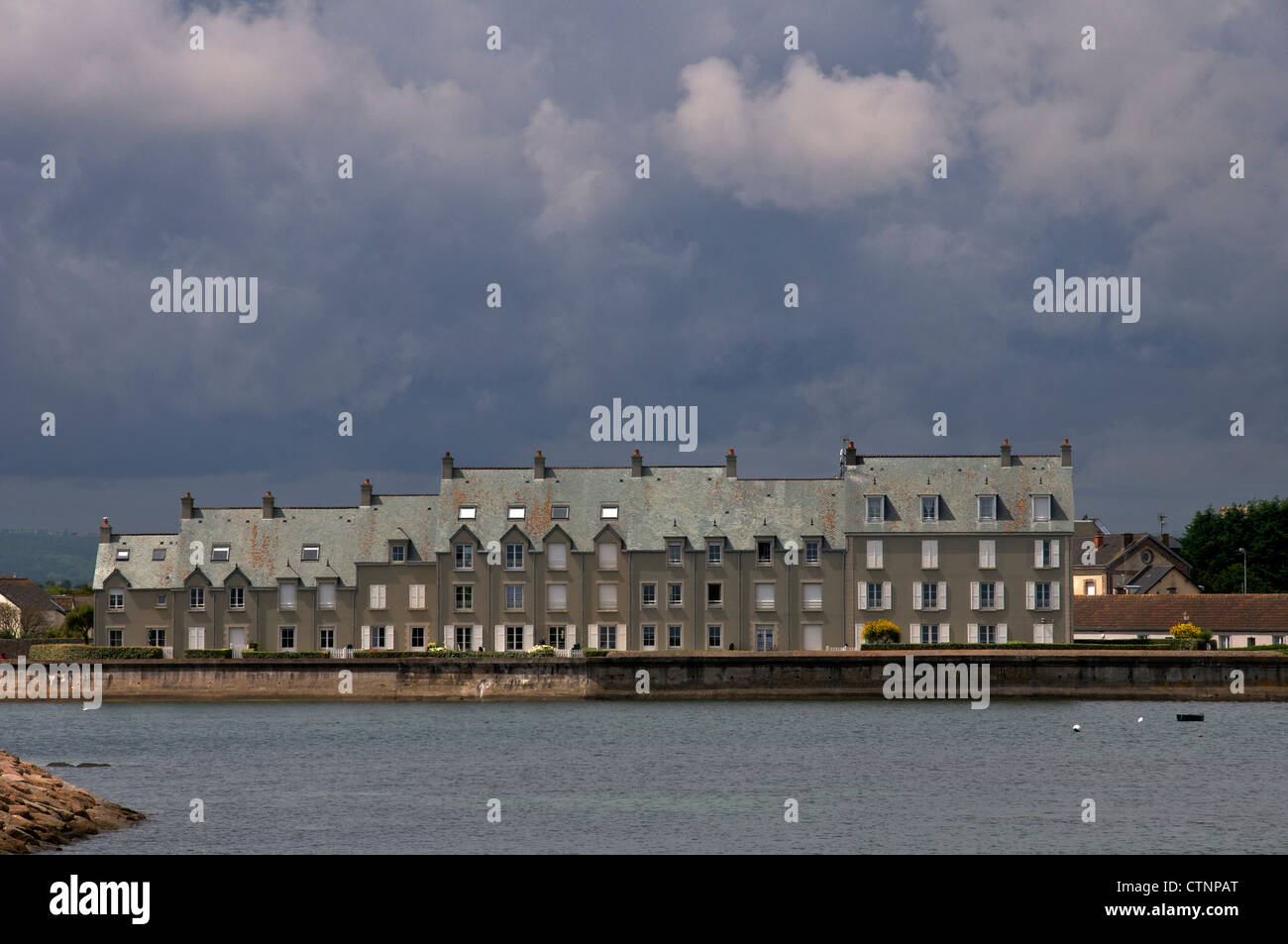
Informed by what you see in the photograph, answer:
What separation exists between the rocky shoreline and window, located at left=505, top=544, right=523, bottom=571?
49456 mm

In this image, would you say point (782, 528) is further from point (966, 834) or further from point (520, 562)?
point (966, 834)

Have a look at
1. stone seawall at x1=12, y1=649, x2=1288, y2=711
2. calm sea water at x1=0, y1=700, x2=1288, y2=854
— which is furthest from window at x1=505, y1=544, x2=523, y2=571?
calm sea water at x1=0, y1=700, x2=1288, y2=854

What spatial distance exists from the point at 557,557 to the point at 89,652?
1091 inches

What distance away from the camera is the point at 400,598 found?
9350cm

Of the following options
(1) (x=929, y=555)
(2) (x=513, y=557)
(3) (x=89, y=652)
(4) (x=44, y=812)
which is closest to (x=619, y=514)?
(2) (x=513, y=557)


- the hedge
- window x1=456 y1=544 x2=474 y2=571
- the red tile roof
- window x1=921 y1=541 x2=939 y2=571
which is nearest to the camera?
the hedge

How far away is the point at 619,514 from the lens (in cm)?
9388

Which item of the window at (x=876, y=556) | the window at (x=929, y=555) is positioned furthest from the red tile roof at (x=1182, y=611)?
the window at (x=876, y=556)

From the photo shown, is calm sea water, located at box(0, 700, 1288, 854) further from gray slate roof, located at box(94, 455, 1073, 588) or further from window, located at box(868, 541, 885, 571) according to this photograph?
gray slate roof, located at box(94, 455, 1073, 588)

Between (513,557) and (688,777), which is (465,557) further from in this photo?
(688,777)

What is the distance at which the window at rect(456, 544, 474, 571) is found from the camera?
92250mm
